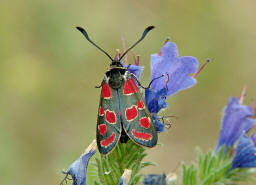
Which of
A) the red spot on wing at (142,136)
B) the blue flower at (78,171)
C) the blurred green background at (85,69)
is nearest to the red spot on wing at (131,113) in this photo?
the red spot on wing at (142,136)

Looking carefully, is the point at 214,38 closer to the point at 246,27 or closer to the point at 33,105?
the point at 246,27

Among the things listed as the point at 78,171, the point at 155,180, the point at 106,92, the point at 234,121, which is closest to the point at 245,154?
the point at 234,121

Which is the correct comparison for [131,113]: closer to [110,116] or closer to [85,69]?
[110,116]

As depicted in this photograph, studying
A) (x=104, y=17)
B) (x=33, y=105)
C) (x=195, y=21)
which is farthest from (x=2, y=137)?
(x=195, y=21)

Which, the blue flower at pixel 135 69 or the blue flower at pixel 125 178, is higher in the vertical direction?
the blue flower at pixel 135 69

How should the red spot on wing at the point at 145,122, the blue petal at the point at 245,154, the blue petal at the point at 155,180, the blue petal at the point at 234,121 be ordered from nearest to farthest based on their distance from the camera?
1. the red spot on wing at the point at 145,122
2. the blue petal at the point at 155,180
3. the blue petal at the point at 245,154
4. the blue petal at the point at 234,121

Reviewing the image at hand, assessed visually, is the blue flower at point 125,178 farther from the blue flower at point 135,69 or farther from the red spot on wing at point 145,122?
the blue flower at point 135,69

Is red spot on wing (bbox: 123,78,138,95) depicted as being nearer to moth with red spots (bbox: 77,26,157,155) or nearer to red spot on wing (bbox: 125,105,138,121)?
moth with red spots (bbox: 77,26,157,155)
